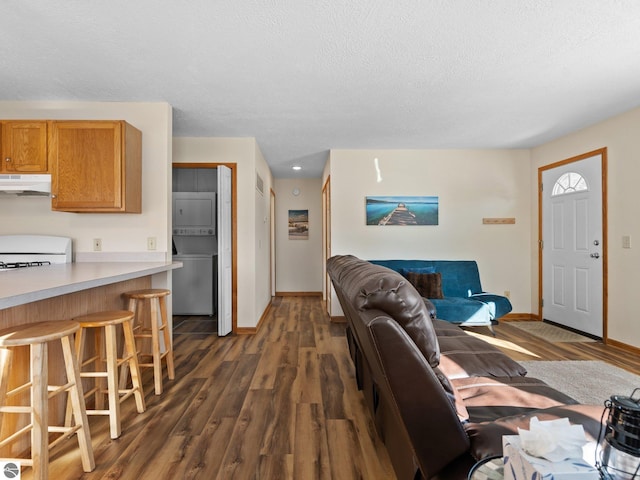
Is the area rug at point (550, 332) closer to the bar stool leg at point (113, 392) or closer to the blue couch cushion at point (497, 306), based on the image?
the blue couch cushion at point (497, 306)

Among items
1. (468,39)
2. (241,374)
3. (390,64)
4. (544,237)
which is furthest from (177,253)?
(544,237)

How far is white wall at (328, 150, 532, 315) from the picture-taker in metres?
4.79

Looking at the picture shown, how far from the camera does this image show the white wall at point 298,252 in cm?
682

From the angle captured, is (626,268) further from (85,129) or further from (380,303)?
(85,129)

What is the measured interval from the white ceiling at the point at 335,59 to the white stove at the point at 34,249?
1260 millimetres

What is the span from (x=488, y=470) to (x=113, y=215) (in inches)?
132

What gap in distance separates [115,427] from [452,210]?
444 cm

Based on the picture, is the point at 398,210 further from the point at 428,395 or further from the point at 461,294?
the point at 428,395

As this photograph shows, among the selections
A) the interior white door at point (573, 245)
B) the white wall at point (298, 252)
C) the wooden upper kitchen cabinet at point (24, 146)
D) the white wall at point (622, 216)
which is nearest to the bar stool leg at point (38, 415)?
the wooden upper kitchen cabinet at point (24, 146)

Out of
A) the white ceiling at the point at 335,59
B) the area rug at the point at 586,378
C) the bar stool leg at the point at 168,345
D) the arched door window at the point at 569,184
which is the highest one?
the white ceiling at the point at 335,59

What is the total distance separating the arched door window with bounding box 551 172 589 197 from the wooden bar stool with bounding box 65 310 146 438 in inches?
189

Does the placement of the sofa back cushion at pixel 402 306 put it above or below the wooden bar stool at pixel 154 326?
above

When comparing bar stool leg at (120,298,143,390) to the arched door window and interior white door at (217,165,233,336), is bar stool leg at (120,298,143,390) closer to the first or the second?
interior white door at (217,165,233,336)

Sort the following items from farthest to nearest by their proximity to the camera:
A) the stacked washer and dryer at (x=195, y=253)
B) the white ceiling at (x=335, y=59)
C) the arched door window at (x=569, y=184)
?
1. the stacked washer and dryer at (x=195, y=253)
2. the arched door window at (x=569, y=184)
3. the white ceiling at (x=335, y=59)
